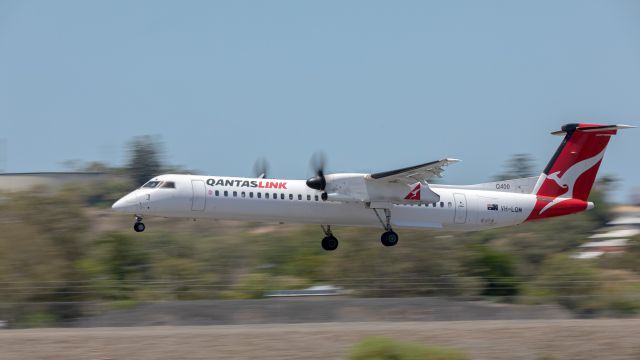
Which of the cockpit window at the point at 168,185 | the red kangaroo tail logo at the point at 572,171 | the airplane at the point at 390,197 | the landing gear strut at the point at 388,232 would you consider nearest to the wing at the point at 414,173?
the airplane at the point at 390,197

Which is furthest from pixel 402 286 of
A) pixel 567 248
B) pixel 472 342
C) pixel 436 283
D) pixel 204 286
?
pixel 567 248

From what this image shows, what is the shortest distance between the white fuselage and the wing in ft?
2.89

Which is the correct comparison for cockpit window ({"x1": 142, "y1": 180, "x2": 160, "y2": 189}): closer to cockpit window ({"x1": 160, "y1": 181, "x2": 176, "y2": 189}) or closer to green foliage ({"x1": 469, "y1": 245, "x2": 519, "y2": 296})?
cockpit window ({"x1": 160, "y1": 181, "x2": 176, "y2": 189})

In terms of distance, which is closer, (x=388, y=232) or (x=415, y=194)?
(x=415, y=194)

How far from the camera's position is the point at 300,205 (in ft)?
81.7

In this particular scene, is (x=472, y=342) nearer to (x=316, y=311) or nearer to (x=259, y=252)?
(x=316, y=311)

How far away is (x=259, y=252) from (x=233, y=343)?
58.4 feet

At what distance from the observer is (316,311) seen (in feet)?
74.5

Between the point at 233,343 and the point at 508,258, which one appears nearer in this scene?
the point at 233,343

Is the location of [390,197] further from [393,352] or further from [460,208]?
[393,352]

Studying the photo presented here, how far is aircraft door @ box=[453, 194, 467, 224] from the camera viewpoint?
26.4 meters

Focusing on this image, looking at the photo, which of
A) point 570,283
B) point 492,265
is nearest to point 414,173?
point 570,283

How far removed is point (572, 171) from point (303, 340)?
1254cm

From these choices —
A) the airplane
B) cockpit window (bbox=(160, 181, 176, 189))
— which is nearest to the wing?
the airplane
